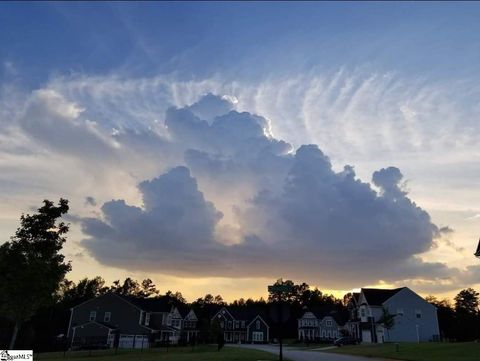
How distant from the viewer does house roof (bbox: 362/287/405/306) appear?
79938 mm

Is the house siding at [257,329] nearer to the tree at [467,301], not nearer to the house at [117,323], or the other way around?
the house at [117,323]

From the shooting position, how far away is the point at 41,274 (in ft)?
90.6

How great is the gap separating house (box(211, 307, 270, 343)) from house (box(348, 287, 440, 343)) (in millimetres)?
30328

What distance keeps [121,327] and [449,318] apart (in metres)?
70.0

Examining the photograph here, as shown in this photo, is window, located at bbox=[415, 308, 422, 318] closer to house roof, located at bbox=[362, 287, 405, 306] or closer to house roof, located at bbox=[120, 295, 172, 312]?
house roof, located at bbox=[362, 287, 405, 306]

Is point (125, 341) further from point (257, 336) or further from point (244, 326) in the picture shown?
point (257, 336)

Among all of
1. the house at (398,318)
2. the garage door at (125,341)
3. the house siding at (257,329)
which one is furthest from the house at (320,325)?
the garage door at (125,341)

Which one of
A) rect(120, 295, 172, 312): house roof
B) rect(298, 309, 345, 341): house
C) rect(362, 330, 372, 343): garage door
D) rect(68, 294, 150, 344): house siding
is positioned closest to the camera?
rect(68, 294, 150, 344): house siding

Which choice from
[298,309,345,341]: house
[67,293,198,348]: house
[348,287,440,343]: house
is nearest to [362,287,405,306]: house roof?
[348,287,440,343]: house

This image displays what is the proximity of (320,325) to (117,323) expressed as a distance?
53.3 metres

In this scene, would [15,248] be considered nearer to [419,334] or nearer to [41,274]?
[41,274]

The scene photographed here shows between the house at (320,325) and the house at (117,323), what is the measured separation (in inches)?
1512

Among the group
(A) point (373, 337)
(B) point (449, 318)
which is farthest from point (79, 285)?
(B) point (449, 318)

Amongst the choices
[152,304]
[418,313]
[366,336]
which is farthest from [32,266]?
[418,313]
